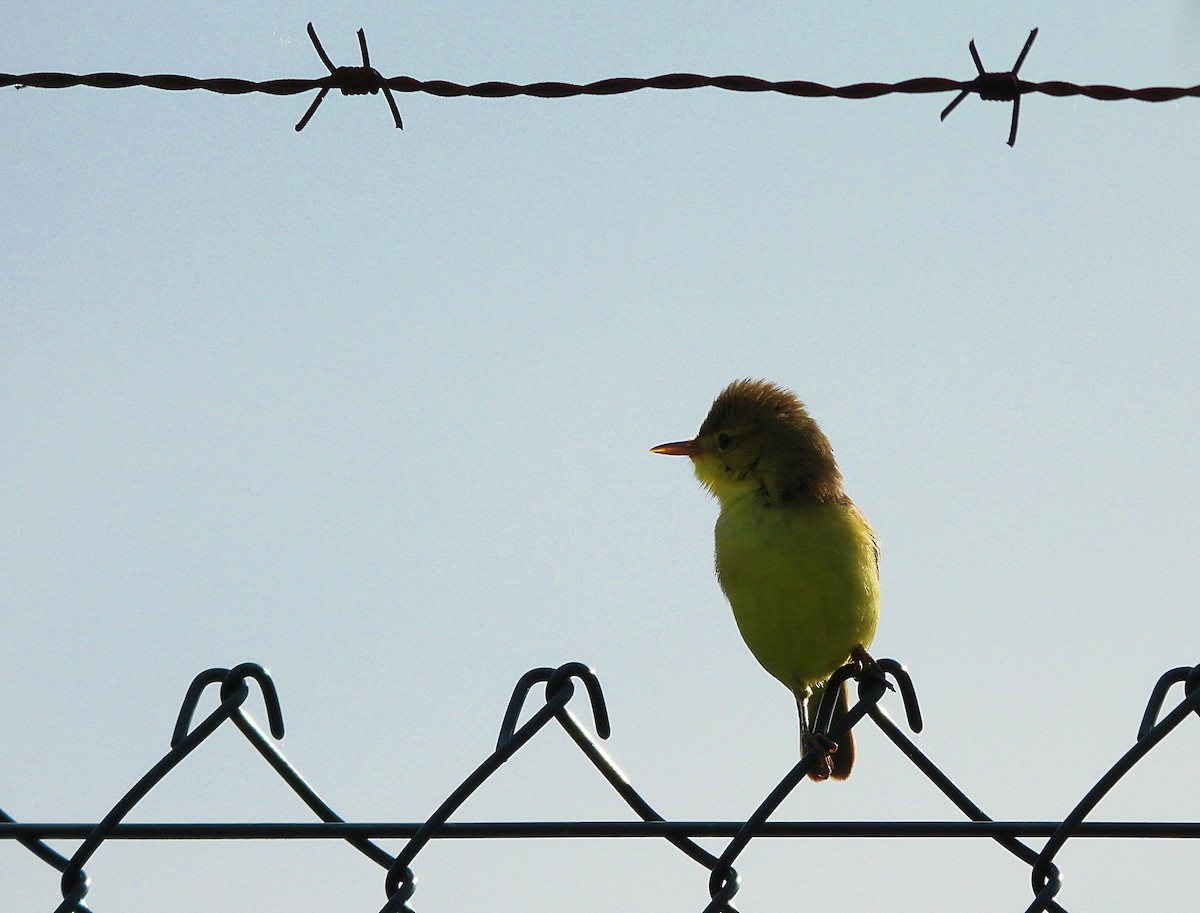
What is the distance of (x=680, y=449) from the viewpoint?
5.89 m

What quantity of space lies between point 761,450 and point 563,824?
353 cm

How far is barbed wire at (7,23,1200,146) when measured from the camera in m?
2.94

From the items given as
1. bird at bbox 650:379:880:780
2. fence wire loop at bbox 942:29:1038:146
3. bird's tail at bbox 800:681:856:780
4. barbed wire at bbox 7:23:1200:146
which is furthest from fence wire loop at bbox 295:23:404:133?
bird's tail at bbox 800:681:856:780

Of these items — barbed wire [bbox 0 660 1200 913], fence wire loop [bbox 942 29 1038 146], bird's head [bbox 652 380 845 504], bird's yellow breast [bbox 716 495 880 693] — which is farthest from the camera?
bird's head [bbox 652 380 845 504]

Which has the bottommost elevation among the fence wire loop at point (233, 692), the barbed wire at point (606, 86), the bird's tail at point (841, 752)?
the bird's tail at point (841, 752)

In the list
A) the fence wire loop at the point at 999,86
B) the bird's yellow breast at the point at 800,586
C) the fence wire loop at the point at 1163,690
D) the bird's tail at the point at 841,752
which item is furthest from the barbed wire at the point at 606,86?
the bird's tail at the point at 841,752

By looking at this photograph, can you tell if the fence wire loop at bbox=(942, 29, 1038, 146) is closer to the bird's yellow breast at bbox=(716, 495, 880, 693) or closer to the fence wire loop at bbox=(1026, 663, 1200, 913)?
the fence wire loop at bbox=(1026, 663, 1200, 913)

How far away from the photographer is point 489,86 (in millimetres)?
2980

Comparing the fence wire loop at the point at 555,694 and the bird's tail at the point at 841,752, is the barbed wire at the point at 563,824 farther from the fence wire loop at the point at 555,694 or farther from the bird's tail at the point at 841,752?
the bird's tail at the point at 841,752

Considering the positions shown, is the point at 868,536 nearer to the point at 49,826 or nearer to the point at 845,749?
the point at 845,749

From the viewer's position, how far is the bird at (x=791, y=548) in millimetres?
4785

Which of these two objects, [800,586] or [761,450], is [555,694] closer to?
[800,586]

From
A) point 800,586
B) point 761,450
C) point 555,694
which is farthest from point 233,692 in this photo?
point 761,450

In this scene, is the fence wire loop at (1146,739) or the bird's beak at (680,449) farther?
the bird's beak at (680,449)
